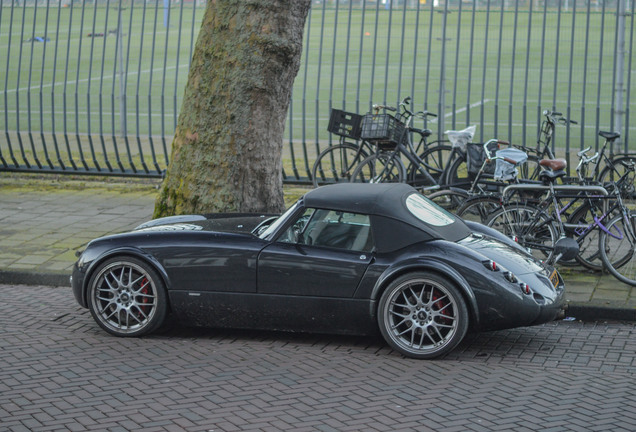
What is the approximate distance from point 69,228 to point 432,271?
18.2 ft

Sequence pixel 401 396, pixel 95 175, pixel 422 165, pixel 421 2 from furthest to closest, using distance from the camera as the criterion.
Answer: pixel 95 175 < pixel 421 2 < pixel 422 165 < pixel 401 396

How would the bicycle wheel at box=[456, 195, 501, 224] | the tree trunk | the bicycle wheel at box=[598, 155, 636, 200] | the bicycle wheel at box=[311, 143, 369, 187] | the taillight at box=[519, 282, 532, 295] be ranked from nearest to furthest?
the taillight at box=[519, 282, 532, 295] < the bicycle wheel at box=[456, 195, 501, 224] < the tree trunk < the bicycle wheel at box=[598, 155, 636, 200] < the bicycle wheel at box=[311, 143, 369, 187]

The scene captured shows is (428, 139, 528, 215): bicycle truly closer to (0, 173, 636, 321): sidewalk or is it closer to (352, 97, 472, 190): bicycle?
(0, 173, 636, 321): sidewalk

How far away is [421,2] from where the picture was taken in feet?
43.1

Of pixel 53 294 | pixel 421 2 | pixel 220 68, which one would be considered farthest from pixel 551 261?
pixel 421 2

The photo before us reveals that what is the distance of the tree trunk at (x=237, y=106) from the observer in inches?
371

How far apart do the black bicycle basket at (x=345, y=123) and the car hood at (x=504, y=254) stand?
483 centimetres

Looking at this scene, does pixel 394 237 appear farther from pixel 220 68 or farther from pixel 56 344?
pixel 220 68

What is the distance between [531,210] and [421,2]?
17.6 ft

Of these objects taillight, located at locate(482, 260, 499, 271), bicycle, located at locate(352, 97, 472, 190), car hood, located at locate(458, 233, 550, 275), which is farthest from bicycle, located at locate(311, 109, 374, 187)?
taillight, located at locate(482, 260, 499, 271)

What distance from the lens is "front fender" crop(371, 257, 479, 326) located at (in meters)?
6.46

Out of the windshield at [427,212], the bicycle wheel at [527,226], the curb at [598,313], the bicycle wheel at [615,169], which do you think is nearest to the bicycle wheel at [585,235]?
the bicycle wheel at [527,226]

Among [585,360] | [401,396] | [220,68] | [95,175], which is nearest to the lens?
[401,396]

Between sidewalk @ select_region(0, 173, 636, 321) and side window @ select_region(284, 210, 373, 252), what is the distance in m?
1.99
